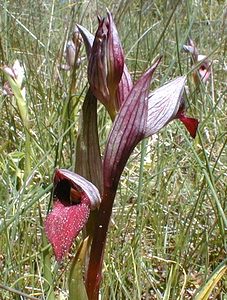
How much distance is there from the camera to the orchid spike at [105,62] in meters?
0.62

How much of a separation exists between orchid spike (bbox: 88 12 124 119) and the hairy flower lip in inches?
4.2

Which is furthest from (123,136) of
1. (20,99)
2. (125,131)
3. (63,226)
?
(20,99)

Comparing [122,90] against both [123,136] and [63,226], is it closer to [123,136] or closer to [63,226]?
[123,136]

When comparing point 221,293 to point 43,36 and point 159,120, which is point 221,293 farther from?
point 43,36

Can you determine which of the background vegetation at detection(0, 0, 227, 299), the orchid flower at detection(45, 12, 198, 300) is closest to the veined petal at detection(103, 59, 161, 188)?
the orchid flower at detection(45, 12, 198, 300)

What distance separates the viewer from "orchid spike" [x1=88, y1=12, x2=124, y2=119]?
2.02ft

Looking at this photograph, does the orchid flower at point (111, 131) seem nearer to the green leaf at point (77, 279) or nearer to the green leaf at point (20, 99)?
the green leaf at point (77, 279)

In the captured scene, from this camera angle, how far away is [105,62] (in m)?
0.61

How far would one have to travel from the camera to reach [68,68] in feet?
5.59

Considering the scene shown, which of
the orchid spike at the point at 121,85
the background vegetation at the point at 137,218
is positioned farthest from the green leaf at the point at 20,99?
the orchid spike at the point at 121,85

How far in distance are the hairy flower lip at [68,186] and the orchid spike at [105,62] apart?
0.11 metres

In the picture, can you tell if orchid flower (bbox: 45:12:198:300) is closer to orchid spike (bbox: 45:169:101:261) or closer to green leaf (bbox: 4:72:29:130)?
orchid spike (bbox: 45:169:101:261)

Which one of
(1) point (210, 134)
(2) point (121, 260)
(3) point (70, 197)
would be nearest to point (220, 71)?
(1) point (210, 134)

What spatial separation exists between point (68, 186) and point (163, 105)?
0.47 ft
